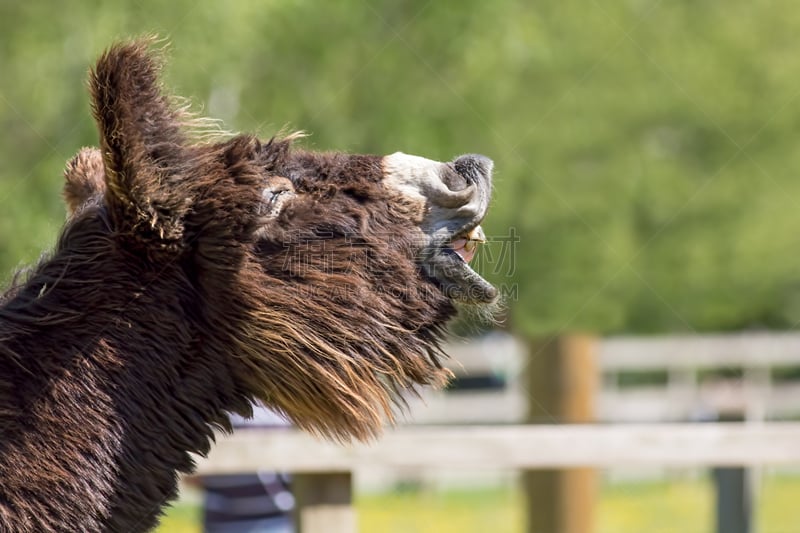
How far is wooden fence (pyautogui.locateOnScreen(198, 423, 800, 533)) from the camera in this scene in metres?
3.54

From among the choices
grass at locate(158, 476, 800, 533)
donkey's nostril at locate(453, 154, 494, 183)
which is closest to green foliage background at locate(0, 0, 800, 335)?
grass at locate(158, 476, 800, 533)

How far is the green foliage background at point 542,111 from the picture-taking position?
21.1 ft

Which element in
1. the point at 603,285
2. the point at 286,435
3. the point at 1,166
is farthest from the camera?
the point at 603,285

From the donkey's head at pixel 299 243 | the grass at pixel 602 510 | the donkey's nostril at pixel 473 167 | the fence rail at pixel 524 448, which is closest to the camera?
the donkey's head at pixel 299 243

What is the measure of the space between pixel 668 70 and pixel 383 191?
6594 millimetres

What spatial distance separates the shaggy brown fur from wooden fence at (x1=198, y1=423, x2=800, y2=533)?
94cm

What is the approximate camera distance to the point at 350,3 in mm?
7137

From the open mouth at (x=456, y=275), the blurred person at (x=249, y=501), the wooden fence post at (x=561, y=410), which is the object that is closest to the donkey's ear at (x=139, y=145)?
the open mouth at (x=456, y=275)

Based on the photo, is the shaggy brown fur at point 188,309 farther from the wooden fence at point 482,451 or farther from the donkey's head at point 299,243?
the wooden fence at point 482,451

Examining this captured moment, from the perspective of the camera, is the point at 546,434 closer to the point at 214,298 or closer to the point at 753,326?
the point at 214,298

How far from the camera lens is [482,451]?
3.70 metres

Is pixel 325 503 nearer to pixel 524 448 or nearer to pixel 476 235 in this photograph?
pixel 524 448

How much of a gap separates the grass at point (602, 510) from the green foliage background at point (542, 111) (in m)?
1.92

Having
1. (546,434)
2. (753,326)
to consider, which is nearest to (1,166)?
(546,434)
